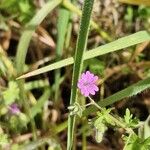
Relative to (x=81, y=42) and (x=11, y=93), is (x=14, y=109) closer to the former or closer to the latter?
(x=11, y=93)

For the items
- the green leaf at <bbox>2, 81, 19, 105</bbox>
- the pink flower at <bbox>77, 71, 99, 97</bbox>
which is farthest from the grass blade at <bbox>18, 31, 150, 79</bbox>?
the green leaf at <bbox>2, 81, 19, 105</bbox>

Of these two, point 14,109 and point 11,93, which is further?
point 14,109

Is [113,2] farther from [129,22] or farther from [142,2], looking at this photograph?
[142,2]

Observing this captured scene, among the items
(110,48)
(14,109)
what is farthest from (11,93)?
(110,48)

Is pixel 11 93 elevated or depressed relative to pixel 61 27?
depressed

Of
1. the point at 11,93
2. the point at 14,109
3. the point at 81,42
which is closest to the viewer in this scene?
the point at 81,42

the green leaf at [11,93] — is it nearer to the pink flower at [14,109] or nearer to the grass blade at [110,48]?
the pink flower at [14,109]

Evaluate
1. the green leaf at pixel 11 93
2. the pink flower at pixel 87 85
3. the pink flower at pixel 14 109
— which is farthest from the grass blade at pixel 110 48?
the pink flower at pixel 14 109

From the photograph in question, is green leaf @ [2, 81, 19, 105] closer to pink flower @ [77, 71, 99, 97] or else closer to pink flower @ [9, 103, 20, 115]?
pink flower @ [9, 103, 20, 115]

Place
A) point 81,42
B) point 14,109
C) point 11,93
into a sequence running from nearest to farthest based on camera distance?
point 81,42 < point 11,93 < point 14,109

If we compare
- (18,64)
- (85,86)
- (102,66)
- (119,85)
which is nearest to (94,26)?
(102,66)
